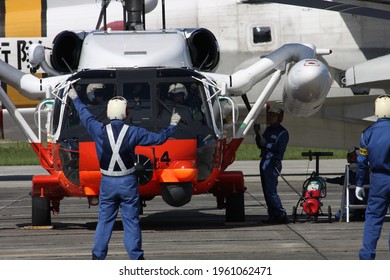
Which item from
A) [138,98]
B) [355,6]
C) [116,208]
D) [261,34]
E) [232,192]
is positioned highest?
[355,6]

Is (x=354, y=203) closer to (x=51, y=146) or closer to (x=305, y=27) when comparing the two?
(x=51, y=146)

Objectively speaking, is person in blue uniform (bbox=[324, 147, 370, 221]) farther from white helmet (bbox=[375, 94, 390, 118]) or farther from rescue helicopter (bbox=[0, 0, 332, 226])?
white helmet (bbox=[375, 94, 390, 118])

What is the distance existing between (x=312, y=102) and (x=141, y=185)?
3.55 metres

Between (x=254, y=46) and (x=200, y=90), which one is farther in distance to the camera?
(x=254, y=46)

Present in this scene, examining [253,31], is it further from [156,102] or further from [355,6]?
[156,102]

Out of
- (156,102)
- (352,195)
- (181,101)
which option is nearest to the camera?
(156,102)

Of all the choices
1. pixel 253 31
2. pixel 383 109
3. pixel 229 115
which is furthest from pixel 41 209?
pixel 253 31

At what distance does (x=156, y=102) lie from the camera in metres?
15.8

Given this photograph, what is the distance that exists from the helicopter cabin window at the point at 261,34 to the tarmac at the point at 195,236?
14.3ft

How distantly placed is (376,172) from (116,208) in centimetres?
275

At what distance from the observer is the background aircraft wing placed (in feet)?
72.3

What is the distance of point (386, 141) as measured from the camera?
11969 millimetres

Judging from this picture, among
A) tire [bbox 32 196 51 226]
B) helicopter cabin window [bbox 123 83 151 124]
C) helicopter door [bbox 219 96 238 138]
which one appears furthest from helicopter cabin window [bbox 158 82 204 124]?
tire [bbox 32 196 51 226]
